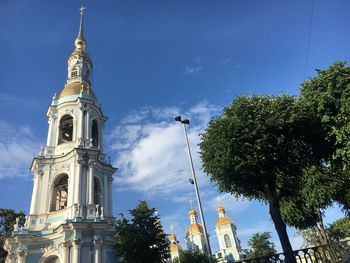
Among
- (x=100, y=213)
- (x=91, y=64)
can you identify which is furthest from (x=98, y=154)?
(x=91, y=64)

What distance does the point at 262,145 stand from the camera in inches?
682

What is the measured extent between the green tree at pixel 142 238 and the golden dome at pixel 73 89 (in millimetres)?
17472

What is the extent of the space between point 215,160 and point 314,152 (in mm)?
7250

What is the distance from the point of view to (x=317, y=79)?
2058cm

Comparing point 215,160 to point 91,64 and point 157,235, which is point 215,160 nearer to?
point 157,235

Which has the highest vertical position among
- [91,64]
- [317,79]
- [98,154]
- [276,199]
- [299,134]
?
[91,64]

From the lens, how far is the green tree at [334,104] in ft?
61.6

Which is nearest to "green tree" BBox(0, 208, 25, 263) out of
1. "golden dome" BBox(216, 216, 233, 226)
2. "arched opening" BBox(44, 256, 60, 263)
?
"arched opening" BBox(44, 256, 60, 263)

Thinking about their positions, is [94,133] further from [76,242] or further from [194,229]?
[194,229]

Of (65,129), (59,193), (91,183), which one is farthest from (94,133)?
(91,183)

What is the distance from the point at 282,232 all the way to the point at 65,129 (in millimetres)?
27247

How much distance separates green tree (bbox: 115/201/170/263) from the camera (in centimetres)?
2255

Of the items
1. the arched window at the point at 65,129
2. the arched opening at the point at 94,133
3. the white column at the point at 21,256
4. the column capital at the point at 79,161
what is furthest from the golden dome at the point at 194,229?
the white column at the point at 21,256

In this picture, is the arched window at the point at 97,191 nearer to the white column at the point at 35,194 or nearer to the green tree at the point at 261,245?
the white column at the point at 35,194
